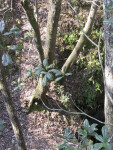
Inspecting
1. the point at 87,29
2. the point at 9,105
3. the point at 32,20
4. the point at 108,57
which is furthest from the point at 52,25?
the point at 9,105

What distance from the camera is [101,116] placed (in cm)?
488

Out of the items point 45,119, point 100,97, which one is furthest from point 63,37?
point 45,119

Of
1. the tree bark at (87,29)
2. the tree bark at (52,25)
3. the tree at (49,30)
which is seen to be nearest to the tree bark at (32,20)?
the tree at (49,30)

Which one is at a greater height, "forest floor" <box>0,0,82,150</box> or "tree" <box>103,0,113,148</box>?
"tree" <box>103,0,113,148</box>

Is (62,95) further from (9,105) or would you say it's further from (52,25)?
(9,105)

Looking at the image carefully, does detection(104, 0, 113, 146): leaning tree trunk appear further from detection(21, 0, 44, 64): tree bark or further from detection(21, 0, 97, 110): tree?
detection(21, 0, 44, 64): tree bark

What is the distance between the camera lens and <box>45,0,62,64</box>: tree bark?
3029 millimetres

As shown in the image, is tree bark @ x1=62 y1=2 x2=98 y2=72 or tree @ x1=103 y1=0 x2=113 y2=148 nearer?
tree @ x1=103 y1=0 x2=113 y2=148

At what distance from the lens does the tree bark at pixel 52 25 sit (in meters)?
3.03

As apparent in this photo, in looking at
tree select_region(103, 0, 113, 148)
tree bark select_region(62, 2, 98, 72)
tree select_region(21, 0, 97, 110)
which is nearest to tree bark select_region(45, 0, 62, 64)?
tree select_region(21, 0, 97, 110)

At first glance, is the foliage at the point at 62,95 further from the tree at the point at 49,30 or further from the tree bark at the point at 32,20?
the tree bark at the point at 32,20

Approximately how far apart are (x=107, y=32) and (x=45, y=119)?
270 cm

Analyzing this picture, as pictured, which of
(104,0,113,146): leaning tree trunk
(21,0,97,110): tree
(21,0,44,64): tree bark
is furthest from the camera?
(21,0,97,110): tree

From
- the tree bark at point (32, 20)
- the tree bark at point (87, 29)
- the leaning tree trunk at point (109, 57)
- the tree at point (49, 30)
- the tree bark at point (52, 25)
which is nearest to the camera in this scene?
the leaning tree trunk at point (109, 57)
